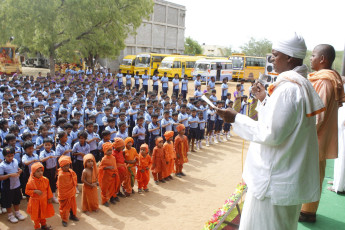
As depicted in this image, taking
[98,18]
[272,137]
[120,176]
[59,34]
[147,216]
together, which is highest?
[98,18]

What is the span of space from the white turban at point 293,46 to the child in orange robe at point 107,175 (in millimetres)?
4187

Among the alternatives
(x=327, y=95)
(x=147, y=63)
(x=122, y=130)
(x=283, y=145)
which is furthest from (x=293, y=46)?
(x=147, y=63)

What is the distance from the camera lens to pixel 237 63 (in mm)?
27531

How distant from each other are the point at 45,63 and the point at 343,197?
3379 cm

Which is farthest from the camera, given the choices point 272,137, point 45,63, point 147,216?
point 45,63

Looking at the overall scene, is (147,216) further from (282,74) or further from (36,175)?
(282,74)

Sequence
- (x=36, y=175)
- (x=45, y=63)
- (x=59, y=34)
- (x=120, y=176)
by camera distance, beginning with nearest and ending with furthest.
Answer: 1. (x=36, y=175)
2. (x=120, y=176)
3. (x=59, y=34)
4. (x=45, y=63)

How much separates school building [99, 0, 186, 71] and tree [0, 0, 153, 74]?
1602 centimetres

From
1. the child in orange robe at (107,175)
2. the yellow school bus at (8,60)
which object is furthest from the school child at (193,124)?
the yellow school bus at (8,60)

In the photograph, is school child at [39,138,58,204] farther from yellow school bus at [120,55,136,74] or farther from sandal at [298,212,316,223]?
yellow school bus at [120,55,136,74]

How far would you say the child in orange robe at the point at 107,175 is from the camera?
5228 mm

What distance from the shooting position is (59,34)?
52.2ft

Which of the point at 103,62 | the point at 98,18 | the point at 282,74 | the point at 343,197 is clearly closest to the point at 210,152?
the point at 343,197

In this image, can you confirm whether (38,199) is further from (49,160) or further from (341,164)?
(341,164)
